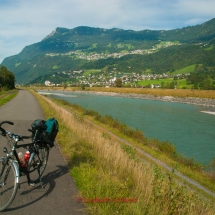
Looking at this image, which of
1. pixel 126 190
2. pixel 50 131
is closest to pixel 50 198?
pixel 50 131

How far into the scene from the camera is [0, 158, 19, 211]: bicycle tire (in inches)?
159

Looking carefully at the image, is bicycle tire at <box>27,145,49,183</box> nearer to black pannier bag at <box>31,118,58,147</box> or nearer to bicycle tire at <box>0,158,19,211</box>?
black pannier bag at <box>31,118,58,147</box>

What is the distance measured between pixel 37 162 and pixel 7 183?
35.7 inches

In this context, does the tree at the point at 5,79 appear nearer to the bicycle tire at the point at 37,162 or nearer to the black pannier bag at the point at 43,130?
the bicycle tire at the point at 37,162

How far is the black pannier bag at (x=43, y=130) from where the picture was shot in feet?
15.9

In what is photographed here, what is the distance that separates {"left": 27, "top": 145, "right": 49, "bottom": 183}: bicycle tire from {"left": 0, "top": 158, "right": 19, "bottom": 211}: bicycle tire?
482 millimetres

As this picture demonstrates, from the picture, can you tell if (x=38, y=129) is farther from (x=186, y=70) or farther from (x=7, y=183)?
(x=186, y=70)

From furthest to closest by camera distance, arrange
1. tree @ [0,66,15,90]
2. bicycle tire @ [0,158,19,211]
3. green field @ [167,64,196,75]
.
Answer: green field @ [167,64,196,75] < tree @ [0,66,15,90] < bicycle tire @ [0,158,19,211]

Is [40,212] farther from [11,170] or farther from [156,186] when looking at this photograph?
[156,186]

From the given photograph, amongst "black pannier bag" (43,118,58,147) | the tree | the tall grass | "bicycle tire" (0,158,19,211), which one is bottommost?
the tall grass

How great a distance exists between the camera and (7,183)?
421 cm

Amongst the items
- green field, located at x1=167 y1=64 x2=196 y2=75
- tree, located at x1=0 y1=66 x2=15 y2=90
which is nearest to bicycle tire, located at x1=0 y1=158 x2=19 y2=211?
tree, located at x1=0 y1=66 x2=15 y2=90

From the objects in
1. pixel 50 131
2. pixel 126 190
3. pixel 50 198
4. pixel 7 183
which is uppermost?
pixel 50 131

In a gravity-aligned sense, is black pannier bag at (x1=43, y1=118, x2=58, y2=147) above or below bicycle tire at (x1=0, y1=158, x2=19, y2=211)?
above
